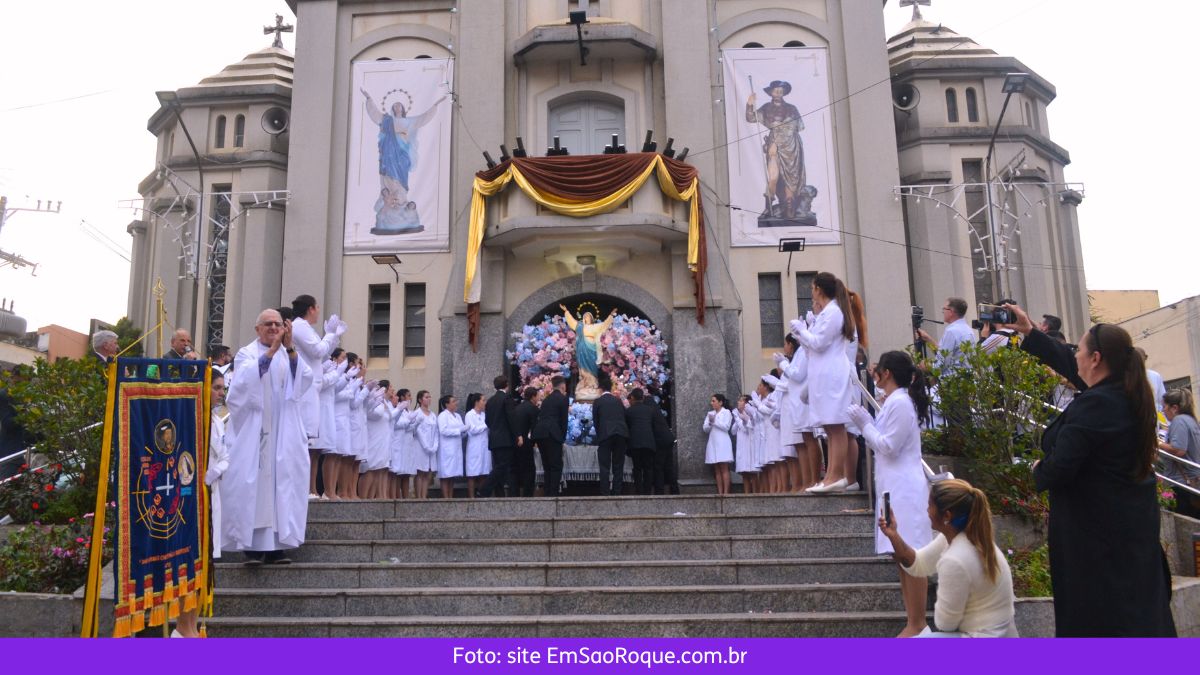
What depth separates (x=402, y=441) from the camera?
1377 cm

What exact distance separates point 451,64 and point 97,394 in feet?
38.0

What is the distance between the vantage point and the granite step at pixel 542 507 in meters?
9.86

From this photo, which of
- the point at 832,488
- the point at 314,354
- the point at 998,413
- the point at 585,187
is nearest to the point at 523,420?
the point at 314,354

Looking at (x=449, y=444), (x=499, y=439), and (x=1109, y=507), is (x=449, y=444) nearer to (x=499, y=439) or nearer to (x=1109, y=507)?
(x=499, y=439)

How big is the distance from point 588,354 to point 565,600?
945cm

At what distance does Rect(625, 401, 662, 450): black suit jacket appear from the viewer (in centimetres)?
1318

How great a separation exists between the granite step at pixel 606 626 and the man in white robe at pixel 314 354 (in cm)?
182

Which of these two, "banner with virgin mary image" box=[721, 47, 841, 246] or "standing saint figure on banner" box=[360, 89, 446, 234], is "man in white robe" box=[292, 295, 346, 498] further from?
"banner with virgin mary image" box=[721, 47, 841, 246]

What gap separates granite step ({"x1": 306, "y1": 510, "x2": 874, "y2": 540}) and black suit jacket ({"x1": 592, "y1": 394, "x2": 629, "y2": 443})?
362 cm

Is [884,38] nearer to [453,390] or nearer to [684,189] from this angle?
[684,189]

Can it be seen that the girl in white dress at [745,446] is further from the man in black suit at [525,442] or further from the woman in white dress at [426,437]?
the woman in white dress at [426,437]

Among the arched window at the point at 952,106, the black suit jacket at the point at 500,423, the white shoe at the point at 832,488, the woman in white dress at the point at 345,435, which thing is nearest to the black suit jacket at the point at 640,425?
the black suit jacket at the point at 500,423

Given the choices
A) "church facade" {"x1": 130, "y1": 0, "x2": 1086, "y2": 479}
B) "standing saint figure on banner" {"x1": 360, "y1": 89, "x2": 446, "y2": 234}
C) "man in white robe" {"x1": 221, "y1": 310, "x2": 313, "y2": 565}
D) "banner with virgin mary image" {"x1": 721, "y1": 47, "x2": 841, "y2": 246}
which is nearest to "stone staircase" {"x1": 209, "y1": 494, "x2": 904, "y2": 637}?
"man in white robe" {"x1": 221, "y1": 310, "x2": 313, "y2": 565}

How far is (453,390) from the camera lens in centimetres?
1752
